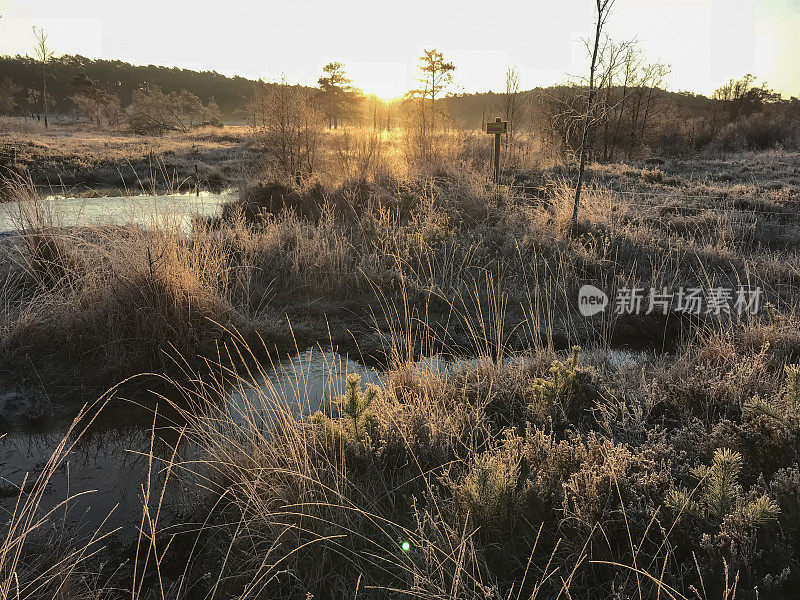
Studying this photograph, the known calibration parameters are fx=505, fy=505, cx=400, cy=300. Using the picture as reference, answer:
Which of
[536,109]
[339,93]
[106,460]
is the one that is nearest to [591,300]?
[106,460]

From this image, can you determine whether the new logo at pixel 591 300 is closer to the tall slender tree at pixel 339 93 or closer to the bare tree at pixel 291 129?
the bare tree at pixel 291 129

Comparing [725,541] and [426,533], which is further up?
[725,541]

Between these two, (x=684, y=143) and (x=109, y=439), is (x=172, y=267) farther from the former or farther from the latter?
(x=684, y=143)

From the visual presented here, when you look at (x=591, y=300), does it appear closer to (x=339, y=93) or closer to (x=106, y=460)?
(x=106, y=460)

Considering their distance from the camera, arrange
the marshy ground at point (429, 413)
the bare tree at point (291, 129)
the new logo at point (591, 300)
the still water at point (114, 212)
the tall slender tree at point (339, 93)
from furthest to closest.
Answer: the tall slender tree at point (339, 93) < the bare tree at point (291, 129) < the new logo at point (591, 300) < the still water at point (114, 212) < the marshy ground at point (429, 413)

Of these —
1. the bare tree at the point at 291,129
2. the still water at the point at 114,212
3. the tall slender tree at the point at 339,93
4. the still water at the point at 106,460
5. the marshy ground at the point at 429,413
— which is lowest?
the still water at the point at 106,460

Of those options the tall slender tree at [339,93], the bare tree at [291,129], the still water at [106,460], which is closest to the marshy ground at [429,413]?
the still water at [106,460]

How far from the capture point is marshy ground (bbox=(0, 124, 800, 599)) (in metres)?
2.15

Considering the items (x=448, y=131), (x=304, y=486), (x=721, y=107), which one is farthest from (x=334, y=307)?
(x=721, y=107)

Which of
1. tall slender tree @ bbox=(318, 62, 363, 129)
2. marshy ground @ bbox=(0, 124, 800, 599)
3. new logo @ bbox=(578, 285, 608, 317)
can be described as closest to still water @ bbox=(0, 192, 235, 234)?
marshy ground @ bbox=(0, 124, 800, 599)

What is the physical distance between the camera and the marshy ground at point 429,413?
2146 millimetres

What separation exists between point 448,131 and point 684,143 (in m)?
17.2

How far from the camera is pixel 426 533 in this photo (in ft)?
7.79

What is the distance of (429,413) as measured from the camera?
3.09 meters
